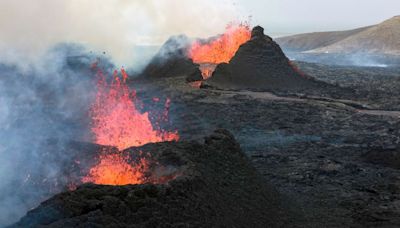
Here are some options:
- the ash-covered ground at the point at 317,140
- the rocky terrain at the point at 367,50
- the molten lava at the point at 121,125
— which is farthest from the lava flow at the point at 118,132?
the rocky terrain at the point at 367,50

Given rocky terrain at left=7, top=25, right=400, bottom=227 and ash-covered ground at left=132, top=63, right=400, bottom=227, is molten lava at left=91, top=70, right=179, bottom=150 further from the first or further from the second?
ash-covered ground at left=132, top=63, right=400, bottom=227

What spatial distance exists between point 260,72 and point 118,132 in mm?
14203

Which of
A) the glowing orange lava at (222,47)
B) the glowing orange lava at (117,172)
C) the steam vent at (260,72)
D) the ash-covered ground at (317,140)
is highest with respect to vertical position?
the glowing orange lava at (222,47)

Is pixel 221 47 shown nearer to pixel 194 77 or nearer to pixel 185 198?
pixel 194 77

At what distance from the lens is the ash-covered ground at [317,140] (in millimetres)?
9914

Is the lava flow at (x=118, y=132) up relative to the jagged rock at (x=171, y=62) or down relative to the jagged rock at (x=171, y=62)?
down

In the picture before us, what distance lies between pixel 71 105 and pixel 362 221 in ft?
43.7

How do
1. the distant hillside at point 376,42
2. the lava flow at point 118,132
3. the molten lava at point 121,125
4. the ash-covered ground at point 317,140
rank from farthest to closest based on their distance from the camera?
1. the distant hillside at point 376,42
2. the molten lava at point 121,125
3. the ash-covered ground at point 317,140
4. the lava flow at point 118,132

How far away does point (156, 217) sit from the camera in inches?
252

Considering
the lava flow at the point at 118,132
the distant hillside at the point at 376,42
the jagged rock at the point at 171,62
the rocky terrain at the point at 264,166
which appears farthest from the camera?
the distant hillside at the point at 376,42

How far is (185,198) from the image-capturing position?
702cm

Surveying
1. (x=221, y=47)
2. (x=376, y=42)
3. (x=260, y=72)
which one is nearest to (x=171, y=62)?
(x=221, y=47)

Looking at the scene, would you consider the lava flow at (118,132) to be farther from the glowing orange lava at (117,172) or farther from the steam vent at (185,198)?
the steam vent at (185,198)

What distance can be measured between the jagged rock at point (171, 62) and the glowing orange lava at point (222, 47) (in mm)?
867
